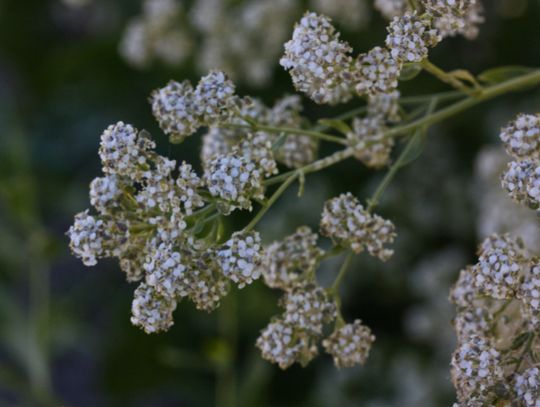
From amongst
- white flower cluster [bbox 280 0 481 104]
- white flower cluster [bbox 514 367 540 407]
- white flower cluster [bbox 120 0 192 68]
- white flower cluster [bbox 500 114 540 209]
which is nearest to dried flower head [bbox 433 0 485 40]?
white flower cluster [bbox 280 0 481 104]

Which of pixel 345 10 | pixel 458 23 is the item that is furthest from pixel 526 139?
pixel 345 10

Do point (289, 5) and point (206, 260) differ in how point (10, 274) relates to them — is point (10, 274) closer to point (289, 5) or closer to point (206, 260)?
point (289, 5)

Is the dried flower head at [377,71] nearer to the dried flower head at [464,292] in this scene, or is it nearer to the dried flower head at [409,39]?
the dried flower head at [409,39]

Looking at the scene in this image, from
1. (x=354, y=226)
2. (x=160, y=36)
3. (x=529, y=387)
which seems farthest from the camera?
(x=160, y=36)

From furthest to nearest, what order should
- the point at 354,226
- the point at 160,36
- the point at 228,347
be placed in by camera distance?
the point at 160,36, the point at 228,347, the point at 354,226

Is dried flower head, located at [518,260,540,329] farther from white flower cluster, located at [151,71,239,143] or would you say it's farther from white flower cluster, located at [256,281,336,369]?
white flower cluster, located at [151,71,239,143]

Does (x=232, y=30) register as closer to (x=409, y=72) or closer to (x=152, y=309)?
(x=409, y=72)
